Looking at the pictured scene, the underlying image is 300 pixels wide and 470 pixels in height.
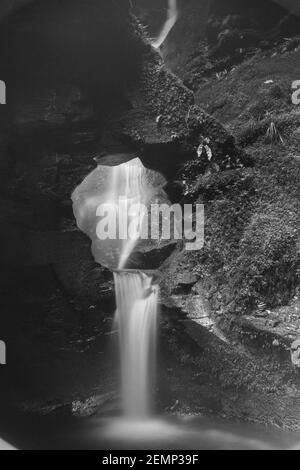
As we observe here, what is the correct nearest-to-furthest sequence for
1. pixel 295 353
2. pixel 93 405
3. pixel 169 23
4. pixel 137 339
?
pixel 295 353, pixel 93 405, pixel 137 339, pixel 169 23

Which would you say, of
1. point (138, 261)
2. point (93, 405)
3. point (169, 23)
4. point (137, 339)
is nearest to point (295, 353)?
point (137, 339)

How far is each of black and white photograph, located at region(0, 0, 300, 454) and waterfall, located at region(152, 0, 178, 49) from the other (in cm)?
713

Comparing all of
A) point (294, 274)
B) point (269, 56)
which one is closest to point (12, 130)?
point (294, 274)

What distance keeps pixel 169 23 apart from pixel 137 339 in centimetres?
1407

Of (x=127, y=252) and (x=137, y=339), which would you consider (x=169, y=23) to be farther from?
(x=137, y=339)

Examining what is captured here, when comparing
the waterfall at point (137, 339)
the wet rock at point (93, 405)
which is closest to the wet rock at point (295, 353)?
the waterfall at point (137, 339)

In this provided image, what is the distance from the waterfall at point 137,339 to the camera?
8.20 m

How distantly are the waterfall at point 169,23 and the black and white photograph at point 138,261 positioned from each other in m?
7.13

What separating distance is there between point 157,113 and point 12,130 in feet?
11.2

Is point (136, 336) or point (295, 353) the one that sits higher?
point (136, 336)

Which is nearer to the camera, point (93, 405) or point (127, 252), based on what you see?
point (93, 405)

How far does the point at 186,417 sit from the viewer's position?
761 cm

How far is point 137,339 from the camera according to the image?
8445mm

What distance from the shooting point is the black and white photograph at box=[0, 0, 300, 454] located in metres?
6.98
